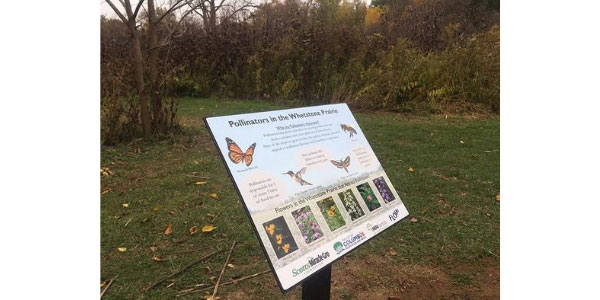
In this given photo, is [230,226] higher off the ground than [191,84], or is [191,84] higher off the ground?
[191,84]

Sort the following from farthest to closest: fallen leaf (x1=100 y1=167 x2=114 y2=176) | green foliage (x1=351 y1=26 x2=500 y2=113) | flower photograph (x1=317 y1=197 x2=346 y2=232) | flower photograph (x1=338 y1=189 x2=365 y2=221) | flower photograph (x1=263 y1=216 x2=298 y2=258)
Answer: green foliage (x1=351 y1=26 x2=500 y2=113)
fallen leaf (x1=100 y1=167 x2=114 y2=176)
flower photograph (x1=338 y1=189 x2=365 y2=221)
flower photograph (x1=317 y1=197 x2=346 y2=232)
flower photograph (x1=263 y1=216 x2=298 y2=258)

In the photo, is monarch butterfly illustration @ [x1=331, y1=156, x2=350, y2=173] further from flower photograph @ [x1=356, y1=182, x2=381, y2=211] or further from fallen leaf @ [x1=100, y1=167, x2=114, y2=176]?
fallen leaf @ [x1=100, y1=167, x2=114, y2=176]

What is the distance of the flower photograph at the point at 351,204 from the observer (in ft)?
6.31

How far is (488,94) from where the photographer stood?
862 centimetres

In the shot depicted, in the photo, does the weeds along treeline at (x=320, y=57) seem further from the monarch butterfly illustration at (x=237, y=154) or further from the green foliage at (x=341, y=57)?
the monarch butterfly illustration at (x=237, y=154)

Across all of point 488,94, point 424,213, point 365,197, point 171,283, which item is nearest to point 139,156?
point 171,283

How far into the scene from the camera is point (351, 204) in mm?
1950

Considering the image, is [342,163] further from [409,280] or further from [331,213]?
[409,280]

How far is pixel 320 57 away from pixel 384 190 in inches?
307

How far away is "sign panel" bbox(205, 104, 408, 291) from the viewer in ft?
5.26

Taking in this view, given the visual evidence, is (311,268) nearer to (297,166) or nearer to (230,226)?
(297,166)

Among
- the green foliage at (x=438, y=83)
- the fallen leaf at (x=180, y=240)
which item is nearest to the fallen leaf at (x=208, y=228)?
the fallen leaf at (x=180, y=240)

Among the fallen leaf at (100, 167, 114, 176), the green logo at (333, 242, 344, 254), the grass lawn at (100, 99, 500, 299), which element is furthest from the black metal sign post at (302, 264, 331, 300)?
the fallen leaf at (100, 167, 114, 176)

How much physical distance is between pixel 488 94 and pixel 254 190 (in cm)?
805
